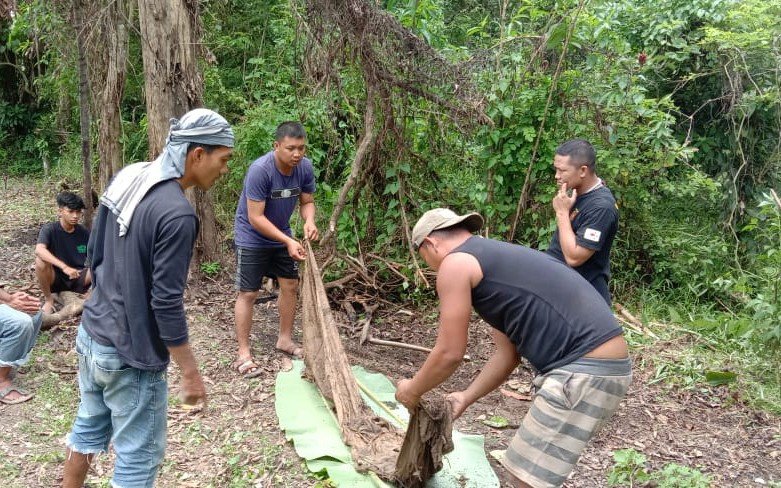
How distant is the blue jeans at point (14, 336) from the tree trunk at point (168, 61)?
6.29 ft

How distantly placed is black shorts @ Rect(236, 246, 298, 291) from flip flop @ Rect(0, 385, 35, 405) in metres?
1.53

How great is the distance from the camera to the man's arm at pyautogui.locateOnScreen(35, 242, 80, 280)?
5254 mm

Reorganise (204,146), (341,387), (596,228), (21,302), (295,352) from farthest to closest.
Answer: (295,352)
(21,302)
(341,387)
(596,228)
(204,146)

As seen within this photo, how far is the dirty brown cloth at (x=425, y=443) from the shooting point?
9.70ft

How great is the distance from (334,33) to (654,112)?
9.65 feet

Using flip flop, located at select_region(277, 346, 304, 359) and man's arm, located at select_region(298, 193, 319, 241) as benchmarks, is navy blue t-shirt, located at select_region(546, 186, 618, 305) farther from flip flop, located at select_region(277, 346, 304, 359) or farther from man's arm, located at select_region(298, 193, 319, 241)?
flip flop, located at select_region(277, 346, 304, 359)

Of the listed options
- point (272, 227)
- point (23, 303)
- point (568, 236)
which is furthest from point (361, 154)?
point (23, 303)

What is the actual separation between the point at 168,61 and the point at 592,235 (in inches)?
153

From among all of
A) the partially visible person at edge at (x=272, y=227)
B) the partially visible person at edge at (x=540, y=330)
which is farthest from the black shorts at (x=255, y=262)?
the partially visible person at edge at (x=540, y=330)

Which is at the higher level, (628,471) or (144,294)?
(144,294)

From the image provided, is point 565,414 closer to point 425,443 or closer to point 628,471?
point 425,443

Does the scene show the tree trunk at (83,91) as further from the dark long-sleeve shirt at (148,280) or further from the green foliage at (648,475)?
the green foliage at (648,475)

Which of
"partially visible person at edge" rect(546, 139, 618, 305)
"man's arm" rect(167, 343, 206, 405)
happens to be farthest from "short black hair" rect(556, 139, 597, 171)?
"man's arm" rect(167, 343, 206, 405)

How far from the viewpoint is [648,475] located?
357 cm
